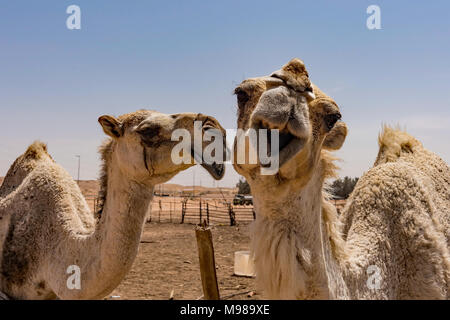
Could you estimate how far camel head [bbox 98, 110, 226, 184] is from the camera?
11.0 ft

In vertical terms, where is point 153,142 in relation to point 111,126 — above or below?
below

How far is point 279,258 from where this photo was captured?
70.4 inches

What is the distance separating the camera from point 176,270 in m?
9.75

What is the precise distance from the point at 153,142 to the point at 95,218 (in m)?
1.07

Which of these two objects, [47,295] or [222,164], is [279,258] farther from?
[47,295]

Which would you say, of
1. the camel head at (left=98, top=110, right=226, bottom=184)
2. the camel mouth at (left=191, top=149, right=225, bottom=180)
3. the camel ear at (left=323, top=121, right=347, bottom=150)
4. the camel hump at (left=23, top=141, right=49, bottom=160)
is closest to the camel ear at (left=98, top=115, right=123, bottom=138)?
the camel head at (left=98, top=110, right=226, bottom=184)

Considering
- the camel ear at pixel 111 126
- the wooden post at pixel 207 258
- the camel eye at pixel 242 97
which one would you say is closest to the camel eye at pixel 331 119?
the camel eye at pixel 242 97

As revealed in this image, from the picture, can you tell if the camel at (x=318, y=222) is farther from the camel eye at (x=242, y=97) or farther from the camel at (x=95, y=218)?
the camel at (x=95, y=218)

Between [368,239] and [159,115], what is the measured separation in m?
1.96

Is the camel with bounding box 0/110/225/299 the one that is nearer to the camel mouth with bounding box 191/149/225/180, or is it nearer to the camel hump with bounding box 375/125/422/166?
the camel mouth with bounding box 191/149/225/180

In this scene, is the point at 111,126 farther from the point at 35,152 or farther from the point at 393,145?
the point at 393,145

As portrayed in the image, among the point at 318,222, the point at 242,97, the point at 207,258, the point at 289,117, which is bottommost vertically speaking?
the point at 207,258

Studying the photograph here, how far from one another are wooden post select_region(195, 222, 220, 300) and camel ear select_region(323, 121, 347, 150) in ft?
7.38

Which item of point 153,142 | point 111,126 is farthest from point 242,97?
point 111,126
